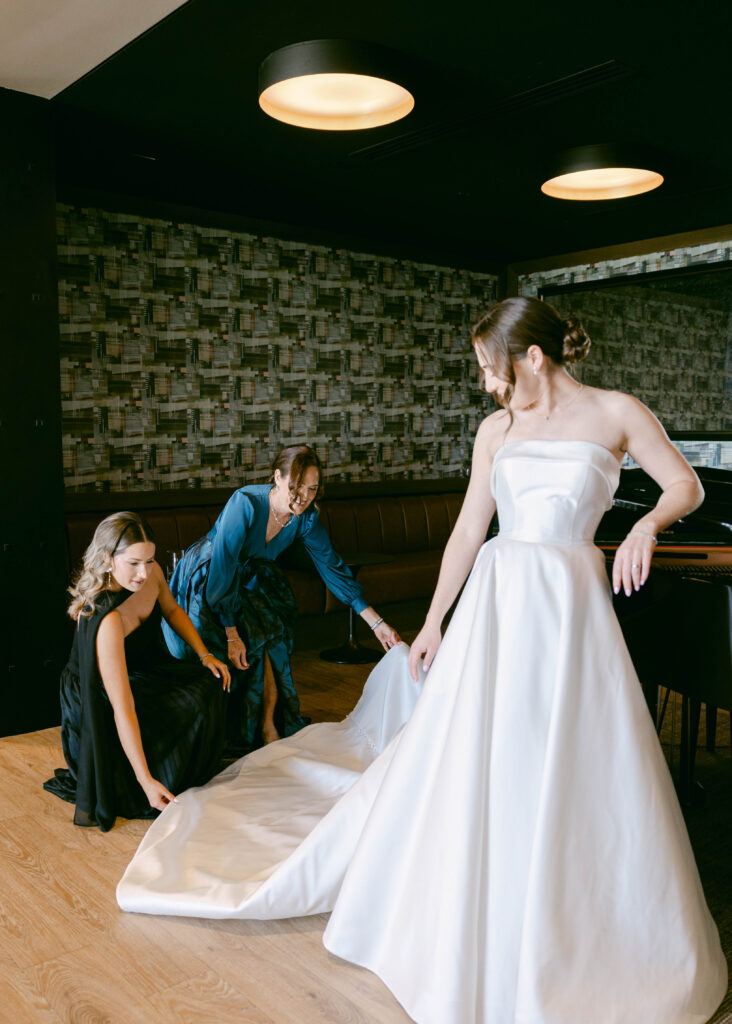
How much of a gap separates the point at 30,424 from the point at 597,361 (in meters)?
4.43

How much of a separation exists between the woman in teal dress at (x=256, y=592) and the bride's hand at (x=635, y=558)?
5.12ft

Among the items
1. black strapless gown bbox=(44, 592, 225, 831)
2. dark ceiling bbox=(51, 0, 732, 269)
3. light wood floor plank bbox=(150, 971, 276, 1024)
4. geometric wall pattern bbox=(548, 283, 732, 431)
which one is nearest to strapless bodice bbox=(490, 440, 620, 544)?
light wood floor plank bbox=(150, 971, 276, 1024)

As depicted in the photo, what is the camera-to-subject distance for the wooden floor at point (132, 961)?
1.96 meters

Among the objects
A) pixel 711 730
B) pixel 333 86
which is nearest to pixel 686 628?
pixel 711 730

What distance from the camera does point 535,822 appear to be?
1910mm

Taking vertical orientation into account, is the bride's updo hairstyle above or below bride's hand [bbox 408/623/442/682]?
above

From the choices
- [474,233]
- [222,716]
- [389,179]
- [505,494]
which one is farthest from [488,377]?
[474,233]

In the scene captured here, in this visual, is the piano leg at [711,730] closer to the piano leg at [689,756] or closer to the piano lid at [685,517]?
the piano leg at [689,756]

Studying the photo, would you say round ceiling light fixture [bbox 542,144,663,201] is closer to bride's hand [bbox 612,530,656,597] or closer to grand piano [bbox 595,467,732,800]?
grand piano [bbox 595,467,732,800]

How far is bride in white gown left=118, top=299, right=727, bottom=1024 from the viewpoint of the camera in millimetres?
1853

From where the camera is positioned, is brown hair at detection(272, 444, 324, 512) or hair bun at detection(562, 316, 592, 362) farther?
brown hair at detection(272, 444, 324, 512)

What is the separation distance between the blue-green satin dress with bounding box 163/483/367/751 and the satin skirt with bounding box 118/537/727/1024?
1543 mm

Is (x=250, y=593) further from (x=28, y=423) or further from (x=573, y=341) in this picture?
(x=573, y=341)

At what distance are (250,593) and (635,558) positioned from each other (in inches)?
83.0
